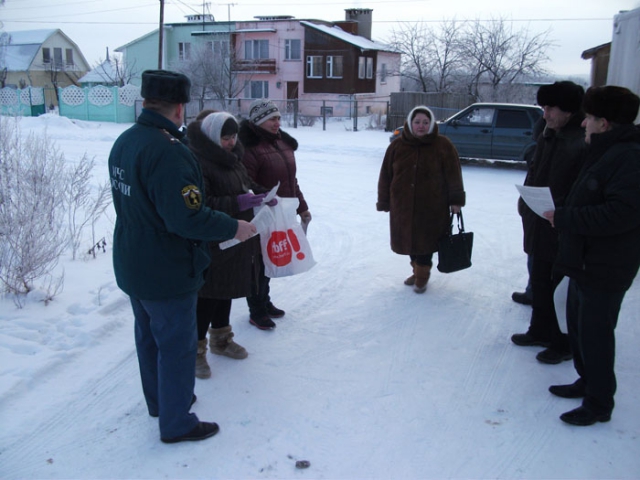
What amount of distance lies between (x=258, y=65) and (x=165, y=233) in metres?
35.7

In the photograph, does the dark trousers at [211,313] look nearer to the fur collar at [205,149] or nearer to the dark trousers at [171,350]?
the dark trousers at [171,350]

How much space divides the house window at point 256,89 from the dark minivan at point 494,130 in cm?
2580

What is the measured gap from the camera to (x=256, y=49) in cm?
3700

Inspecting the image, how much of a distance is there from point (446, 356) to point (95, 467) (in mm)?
2419

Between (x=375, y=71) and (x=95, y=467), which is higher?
(x=375, y=71)

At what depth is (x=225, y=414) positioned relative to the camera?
3307mm

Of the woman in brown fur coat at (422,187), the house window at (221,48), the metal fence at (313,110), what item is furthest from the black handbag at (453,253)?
the house window at (221,48)

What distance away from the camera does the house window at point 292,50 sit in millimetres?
36188

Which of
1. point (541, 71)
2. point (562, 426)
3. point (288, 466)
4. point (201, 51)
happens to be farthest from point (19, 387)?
point (201, 51)

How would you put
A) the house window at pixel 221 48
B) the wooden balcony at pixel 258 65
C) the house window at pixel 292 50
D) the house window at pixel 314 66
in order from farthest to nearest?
1. the wooden balcony at pixel 258 65
2. the house window at pixel 292 50
3. the house window at pixel 314 66
4. the house window at pixel 221 48

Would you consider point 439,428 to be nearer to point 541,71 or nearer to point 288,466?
point 288,466

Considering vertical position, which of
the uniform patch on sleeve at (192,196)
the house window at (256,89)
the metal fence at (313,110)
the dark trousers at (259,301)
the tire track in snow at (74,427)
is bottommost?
the tire track in snow at (74,427)

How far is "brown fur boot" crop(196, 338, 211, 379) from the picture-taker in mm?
3705

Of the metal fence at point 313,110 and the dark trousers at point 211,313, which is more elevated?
the metal fence at point 313,110
